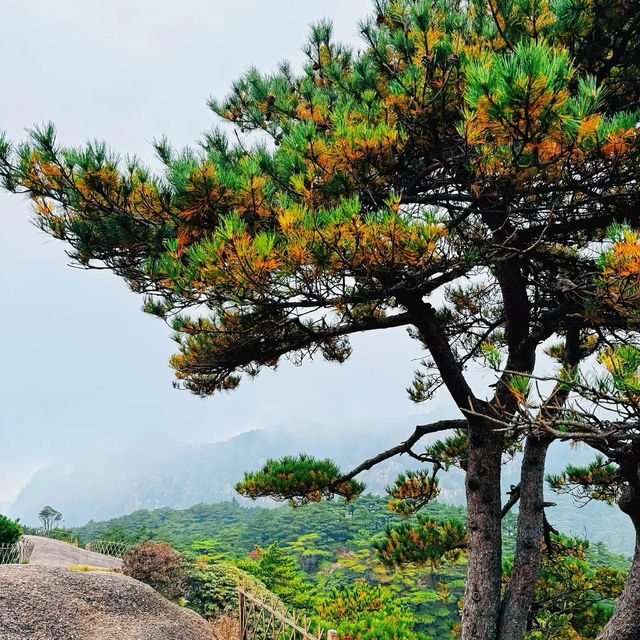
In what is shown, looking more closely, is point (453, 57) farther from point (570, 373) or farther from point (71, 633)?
point (71, 633)

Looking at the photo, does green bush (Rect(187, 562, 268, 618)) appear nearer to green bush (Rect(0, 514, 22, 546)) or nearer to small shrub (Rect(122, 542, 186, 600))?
small shrub (Rect(122, 542, 186, 600))

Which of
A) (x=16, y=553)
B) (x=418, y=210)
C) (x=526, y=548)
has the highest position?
(x=418, y=210)

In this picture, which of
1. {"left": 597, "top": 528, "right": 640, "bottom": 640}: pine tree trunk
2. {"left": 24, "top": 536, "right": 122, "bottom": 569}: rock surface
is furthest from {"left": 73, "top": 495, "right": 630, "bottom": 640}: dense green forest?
{"left": 597, "top": 528, "right": 640, "bottom": 640}: pine tree trunk

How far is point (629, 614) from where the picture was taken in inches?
109

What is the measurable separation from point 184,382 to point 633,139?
3737 millimetres

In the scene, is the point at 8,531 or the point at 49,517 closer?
the point at 8,531

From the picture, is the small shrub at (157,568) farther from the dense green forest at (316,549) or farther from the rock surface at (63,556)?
the rock surface at (63,556)

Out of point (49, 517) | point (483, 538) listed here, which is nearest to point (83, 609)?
point (483, 538)

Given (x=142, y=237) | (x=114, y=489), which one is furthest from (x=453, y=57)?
(x=114, y=489)

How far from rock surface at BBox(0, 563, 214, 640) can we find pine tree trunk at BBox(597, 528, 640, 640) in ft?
13.8

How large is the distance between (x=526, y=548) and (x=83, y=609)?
14.5ft

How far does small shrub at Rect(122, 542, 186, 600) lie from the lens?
743 centimetres

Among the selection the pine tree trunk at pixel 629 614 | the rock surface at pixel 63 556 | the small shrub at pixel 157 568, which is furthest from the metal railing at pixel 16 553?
the pine tree trunk at pixel 629 614

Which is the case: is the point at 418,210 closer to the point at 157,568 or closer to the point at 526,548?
the point at 526,548
